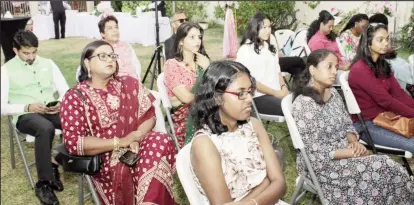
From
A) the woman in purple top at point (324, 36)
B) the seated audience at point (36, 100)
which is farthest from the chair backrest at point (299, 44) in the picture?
the seated audience at point (36, 100)

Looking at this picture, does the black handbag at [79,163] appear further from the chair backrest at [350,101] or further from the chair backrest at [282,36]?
the chair backrest at [282,36]

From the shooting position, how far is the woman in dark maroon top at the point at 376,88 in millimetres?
3014

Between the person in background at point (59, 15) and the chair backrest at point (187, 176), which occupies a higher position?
the person in background at point (59, 15)

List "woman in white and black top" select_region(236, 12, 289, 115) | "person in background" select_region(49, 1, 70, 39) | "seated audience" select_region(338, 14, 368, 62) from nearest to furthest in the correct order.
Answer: "woman in white and black top" select_region(236, 12, 289, 115) < "seated audience" select_region(338, 14, 368, 62) < "person in background" select_region(49, 1, 70, 39)

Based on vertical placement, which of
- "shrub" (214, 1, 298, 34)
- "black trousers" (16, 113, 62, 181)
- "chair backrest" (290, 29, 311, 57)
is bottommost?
"black trousers" (16, 113, 62, 181)

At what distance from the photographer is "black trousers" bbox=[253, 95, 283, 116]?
3.62 m

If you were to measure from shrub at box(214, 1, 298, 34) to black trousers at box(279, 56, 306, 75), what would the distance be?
6254 mm

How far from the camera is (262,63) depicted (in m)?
3.89

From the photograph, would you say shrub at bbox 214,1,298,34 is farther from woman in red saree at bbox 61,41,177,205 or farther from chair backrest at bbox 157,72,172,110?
woman in red saree at bbox 61,41,177,205

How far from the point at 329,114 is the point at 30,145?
3048 mm

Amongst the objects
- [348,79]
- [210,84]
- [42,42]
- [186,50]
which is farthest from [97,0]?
[210,84]

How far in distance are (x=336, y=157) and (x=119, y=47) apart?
9.19 feet

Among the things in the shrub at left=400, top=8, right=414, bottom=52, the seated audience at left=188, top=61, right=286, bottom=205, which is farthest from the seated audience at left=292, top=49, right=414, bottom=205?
the shrub at left=400, top=8, right=414, bottom=52

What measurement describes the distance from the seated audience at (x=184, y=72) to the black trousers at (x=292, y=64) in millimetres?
1822
